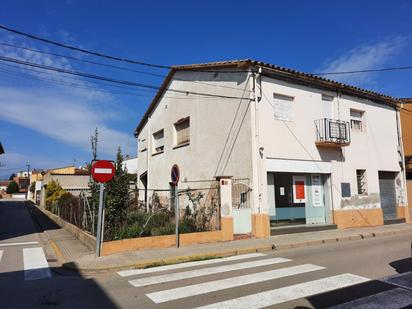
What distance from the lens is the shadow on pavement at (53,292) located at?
A: 5676 millimetres

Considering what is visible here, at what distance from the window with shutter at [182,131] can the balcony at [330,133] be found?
6.27 meters

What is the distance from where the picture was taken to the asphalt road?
18.4ft

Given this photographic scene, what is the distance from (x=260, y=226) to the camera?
41.8 feet

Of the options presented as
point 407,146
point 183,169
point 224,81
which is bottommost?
point 183,169

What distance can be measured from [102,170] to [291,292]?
5.93 m

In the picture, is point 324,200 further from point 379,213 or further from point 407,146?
point 407,146

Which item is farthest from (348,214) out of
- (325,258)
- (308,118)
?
(325,258)

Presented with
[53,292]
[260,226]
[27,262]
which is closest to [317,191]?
[260,226]

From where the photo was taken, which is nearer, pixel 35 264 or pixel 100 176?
pixel 35 264

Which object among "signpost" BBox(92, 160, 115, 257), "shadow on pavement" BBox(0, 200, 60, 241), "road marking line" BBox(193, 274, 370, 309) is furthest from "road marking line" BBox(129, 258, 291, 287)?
"shadow on pavement" BBox(0, 200, 60, 241)

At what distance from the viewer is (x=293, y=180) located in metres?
14.6

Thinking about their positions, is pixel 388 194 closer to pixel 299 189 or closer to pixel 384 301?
pixel 299 189

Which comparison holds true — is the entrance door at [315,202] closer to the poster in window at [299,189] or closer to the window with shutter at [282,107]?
the poster in window at [299,189]

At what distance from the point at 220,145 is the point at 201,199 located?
2458 mm
